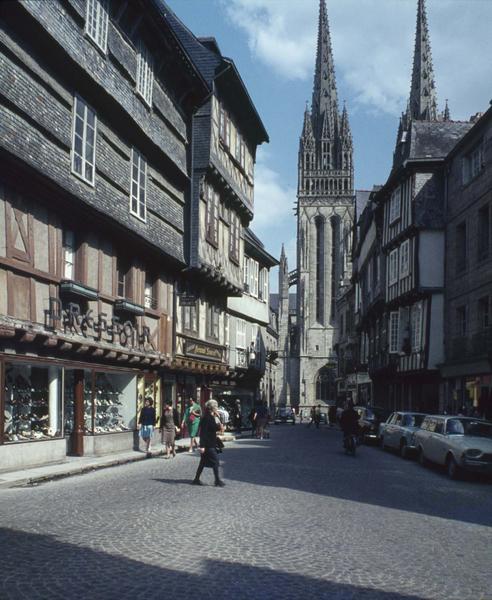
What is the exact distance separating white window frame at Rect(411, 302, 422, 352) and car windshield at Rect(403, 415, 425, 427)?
34.9ft

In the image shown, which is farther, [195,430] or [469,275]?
[469,275]

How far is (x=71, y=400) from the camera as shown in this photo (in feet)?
61.0

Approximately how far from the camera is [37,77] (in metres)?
15.5

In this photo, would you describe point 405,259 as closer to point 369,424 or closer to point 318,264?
point 369,424

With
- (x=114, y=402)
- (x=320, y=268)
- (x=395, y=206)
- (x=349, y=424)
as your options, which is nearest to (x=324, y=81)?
(x=320, y=268)

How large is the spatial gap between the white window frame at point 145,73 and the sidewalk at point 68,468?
9.50 meters

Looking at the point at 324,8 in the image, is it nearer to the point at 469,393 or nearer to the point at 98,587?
the point at 469,393

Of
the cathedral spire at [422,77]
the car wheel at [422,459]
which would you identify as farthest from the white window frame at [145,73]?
the cathedral spire at [422,77]

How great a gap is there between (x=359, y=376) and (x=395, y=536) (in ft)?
149

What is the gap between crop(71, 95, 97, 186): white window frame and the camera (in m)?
17.4

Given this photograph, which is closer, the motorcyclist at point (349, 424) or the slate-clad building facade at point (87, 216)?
the slate-clad building facade at point (87, 216)

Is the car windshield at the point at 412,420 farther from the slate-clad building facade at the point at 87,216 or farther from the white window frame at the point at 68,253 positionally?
the white window frame at the point at 68,253

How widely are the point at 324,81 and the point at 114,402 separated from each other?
99.8m

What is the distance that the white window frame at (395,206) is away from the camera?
121ft
